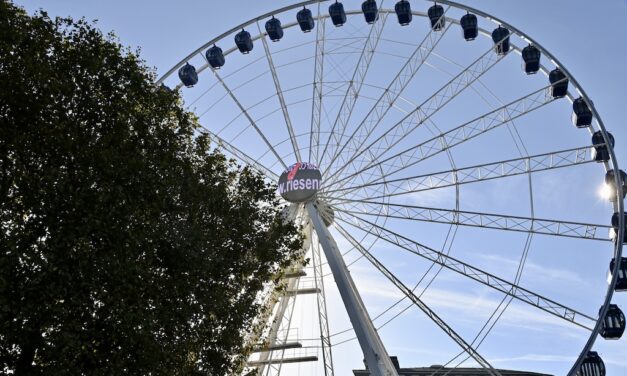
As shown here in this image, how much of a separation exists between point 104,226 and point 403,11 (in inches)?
992

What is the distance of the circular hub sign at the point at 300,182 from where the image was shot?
108ft

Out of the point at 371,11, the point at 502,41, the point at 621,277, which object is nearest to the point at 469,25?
the point at 502,41

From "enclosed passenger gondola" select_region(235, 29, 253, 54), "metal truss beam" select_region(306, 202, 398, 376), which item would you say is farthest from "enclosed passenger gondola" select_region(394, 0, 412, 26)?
"metal truss beam" select_region(306, 202, 398, 376)

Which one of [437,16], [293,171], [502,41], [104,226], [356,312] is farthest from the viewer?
[437,16]

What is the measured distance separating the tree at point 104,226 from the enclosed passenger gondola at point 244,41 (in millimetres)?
18141

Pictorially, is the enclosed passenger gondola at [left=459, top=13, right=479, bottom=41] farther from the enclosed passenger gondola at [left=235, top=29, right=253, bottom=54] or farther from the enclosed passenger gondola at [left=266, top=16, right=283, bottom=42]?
the enclosed passenger gondola at [left=235, top=29, right=253, bottom=54]

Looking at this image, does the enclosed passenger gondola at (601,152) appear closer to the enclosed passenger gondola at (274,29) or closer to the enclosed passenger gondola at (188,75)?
the enclosed passenger gondola at (274,29)

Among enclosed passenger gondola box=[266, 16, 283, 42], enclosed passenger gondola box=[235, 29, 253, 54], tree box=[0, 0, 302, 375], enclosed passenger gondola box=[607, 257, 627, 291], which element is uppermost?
enclosed passenger gondola box=[266, 16, 283, 42]

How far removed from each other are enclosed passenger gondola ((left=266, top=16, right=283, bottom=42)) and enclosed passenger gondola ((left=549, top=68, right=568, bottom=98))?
12694 millimetres

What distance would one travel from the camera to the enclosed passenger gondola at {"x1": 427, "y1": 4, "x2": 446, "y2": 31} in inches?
1475

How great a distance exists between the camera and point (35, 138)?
55.6ft

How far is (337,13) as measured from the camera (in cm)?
3884

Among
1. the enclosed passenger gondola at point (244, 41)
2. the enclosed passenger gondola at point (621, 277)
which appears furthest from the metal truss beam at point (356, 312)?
the enclosed passenger gondola at point (244, 41)

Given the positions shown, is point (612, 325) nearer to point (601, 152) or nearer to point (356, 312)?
point (601, 152)
